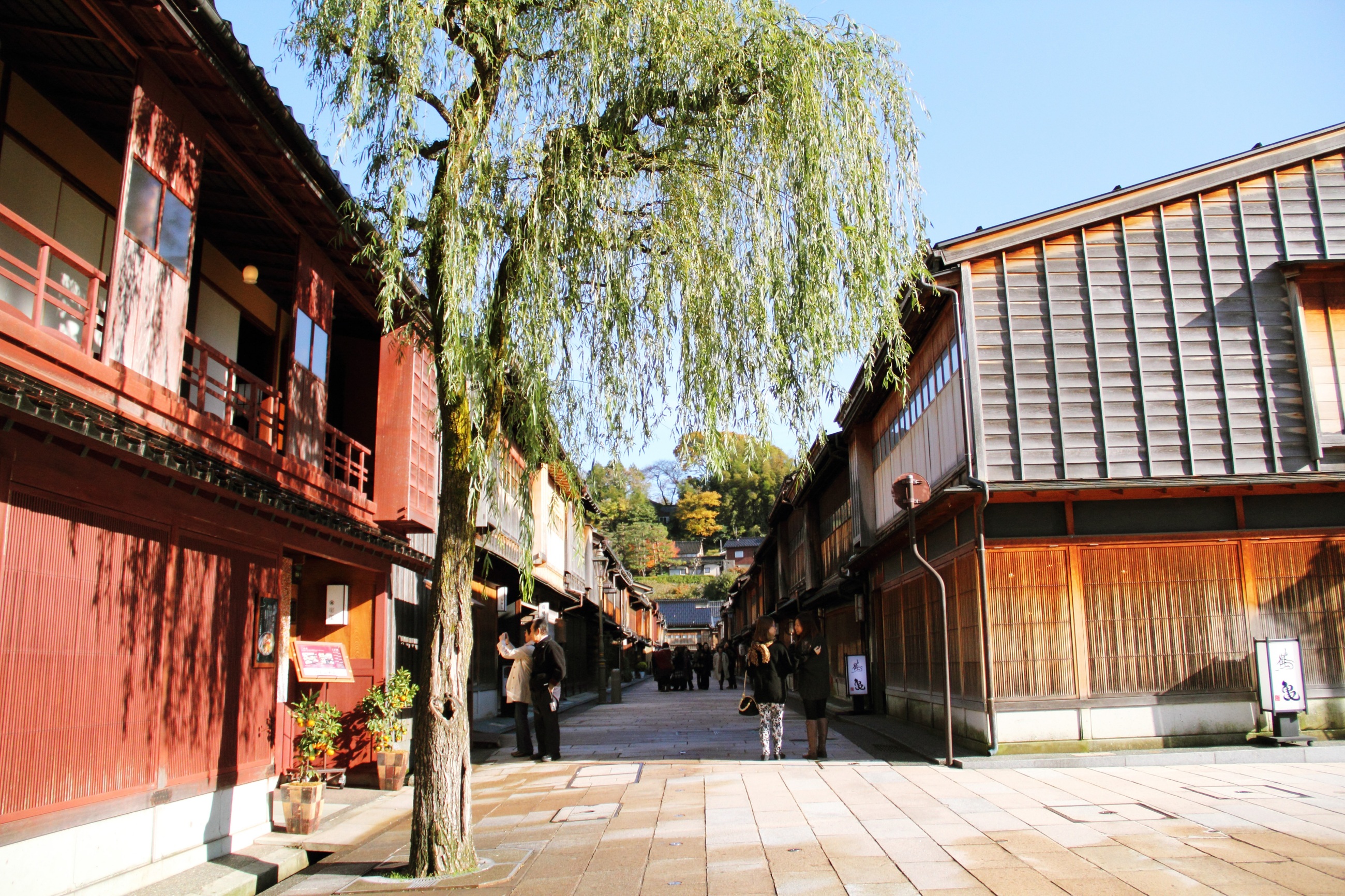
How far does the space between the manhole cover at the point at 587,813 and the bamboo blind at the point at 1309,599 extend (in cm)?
845

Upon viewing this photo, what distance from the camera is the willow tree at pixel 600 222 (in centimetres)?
727

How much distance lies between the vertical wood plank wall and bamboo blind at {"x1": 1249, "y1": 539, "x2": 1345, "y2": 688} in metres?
0.01

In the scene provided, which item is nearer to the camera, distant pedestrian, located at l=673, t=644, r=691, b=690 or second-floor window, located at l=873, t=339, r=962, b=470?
second-floor window, located at l=873, t=339, r=962, b=470

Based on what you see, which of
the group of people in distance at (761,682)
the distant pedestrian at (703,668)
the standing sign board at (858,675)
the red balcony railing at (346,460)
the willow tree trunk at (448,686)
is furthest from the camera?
the distant pedestrian at (703,668)

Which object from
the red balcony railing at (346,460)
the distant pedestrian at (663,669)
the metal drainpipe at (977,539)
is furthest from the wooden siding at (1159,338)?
the distant pedestrian at (663,669)

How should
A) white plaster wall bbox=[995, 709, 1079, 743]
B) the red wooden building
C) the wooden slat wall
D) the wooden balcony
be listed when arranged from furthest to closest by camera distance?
the wooden balcony, the wooden slat wall, white plaster wall bbox=[995, 709, 1079, 743], the red wooden building

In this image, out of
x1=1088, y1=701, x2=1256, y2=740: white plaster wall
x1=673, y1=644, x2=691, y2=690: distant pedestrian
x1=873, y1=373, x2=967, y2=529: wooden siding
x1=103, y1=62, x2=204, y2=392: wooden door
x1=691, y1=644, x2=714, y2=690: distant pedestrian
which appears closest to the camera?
x1=103, y1=62, x2=204, y2=392: wooden door

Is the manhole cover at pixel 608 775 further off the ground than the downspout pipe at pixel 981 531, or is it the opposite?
the downspout pipe at pixel 981 531

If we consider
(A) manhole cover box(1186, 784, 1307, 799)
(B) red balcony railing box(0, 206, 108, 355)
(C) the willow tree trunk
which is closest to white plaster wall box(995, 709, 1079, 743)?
(A) manhole cover box(1186, 784, 1307, 799)

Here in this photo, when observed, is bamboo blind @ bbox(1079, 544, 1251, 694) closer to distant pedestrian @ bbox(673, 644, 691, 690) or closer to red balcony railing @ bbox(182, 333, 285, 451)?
red balcony railing @ bbox(182, 333, 285, 451)

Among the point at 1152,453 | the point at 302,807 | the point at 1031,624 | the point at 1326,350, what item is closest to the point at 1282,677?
the point at 1031,624

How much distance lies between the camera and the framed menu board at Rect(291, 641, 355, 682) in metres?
9.99

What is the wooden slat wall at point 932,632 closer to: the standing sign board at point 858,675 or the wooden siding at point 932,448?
the standing sign board at point 858,675

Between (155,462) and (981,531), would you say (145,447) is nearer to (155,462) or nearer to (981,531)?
(155,462)
